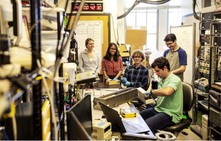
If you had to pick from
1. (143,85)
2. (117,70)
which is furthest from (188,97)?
(117,70)

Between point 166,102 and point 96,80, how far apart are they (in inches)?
35.0

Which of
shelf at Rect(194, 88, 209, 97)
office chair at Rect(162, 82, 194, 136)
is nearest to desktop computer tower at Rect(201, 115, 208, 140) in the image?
shelf at Rect(194, 88, 209, 97)

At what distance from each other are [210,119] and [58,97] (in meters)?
2.61

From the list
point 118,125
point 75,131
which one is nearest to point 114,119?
point 118,125

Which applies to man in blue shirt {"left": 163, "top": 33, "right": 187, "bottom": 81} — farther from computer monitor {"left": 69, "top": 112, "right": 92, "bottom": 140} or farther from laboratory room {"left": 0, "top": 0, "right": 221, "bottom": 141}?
computer monitor {"left": 69, "top": 112, "right": 92, "bottom": 140}

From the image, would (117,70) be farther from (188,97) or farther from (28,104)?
(28,104)

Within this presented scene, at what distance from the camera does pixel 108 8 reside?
16.1ft

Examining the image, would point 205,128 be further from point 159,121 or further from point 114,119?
point 114,119

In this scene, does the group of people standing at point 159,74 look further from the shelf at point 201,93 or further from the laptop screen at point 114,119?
the laptop screen at point 114,119

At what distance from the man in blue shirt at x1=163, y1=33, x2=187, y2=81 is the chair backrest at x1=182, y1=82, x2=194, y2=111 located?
89 cm

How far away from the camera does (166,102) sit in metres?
2.63

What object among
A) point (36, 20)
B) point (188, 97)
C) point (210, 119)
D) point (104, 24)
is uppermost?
point (104, 24)

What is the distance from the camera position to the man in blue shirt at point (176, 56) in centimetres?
370

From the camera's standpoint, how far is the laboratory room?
783 millimetres
